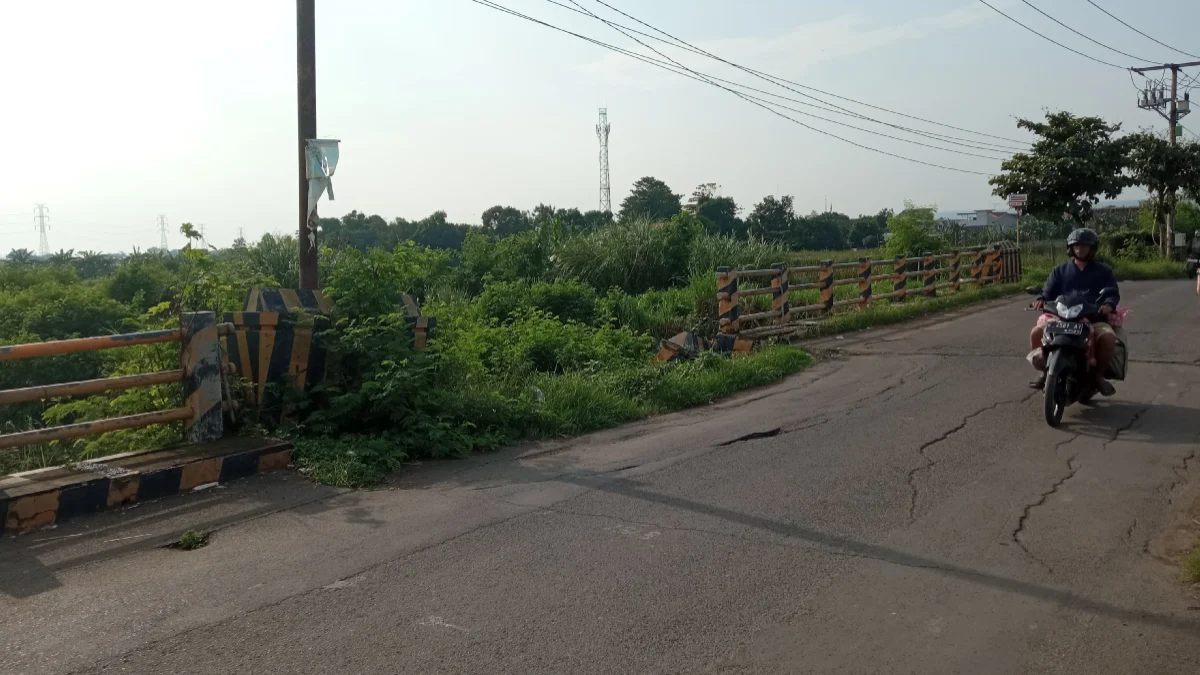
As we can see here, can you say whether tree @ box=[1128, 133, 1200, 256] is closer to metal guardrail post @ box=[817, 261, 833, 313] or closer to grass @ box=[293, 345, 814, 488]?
metal guardrail post @ box=[817, 261, 833, 313]

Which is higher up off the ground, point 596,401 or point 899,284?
point 899,284

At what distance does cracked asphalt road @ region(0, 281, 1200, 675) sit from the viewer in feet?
13.5

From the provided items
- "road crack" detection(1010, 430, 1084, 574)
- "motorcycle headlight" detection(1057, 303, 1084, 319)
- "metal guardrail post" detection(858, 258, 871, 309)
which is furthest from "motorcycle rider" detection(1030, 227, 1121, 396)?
"metal guardrail post" detection(858, 258, 871, 309)

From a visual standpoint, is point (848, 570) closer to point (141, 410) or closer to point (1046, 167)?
point (141, 410)

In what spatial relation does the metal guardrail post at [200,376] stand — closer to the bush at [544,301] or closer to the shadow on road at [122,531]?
the shadow on road at [122,531]

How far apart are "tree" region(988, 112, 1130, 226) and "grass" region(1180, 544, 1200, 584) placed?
32.2 metres

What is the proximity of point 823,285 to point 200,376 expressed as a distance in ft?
42.0

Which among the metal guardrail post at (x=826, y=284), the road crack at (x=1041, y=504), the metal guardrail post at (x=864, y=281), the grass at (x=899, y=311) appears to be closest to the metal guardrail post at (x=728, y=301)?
the grass at (x=899, y=311)

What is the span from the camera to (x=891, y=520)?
19.6 ft

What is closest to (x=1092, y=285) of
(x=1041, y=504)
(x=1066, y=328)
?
(x=1066, y=328)

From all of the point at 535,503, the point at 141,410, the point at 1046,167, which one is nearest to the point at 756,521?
the point at 535,503

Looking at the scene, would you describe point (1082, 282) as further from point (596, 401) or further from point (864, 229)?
point (864, 229)

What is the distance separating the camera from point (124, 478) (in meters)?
6.44

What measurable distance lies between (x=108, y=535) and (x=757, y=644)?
4039 millimetres
